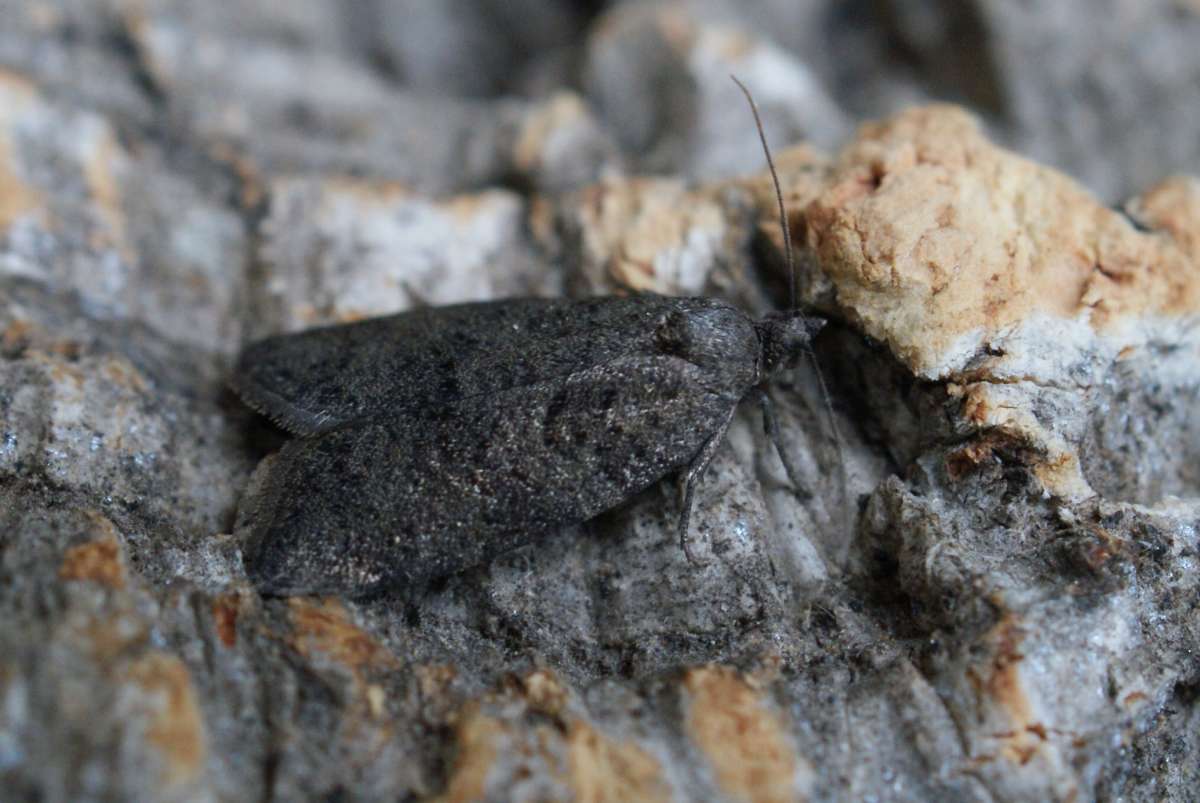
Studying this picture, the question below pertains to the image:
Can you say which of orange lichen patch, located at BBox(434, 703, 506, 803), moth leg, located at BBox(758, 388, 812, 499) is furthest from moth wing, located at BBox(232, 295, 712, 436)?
orange lichen patch, located at BBox(434, 703, 506, 803)

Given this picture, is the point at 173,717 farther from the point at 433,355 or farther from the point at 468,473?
the point at 433,355

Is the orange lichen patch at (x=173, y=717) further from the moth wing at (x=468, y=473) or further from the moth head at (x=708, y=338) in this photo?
the moth head at (x=708, y=338)

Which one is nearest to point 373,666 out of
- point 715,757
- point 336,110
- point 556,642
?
point 556,642

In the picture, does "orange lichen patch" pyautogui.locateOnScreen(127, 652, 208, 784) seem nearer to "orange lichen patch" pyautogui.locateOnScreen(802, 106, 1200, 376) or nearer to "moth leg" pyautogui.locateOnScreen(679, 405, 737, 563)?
"moth leg" pyautogui.locateOnScreen(679, 405, 737, 563)

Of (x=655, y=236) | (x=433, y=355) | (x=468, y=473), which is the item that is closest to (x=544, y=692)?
(x=468, y=473)

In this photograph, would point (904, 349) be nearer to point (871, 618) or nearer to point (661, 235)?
point (871, 618)
